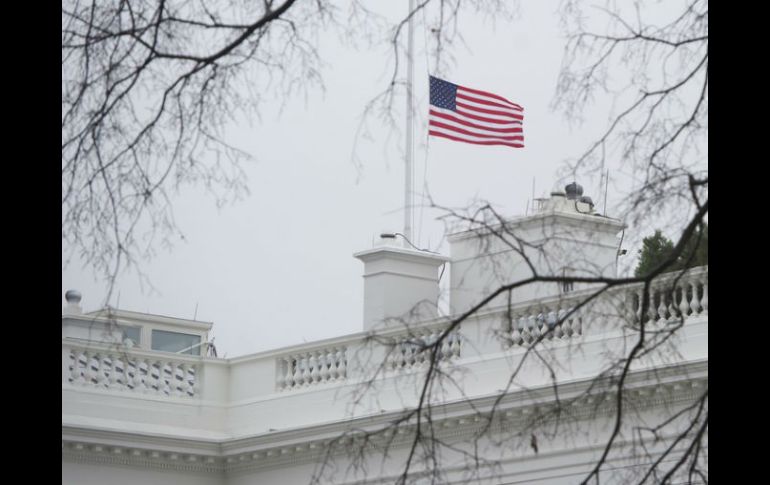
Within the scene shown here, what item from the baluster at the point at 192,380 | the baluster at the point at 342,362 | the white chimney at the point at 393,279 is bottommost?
the baluster at the point at 192,380

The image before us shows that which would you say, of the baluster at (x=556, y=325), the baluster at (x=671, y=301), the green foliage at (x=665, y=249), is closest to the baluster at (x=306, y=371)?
the baluster at (x=556, y=325)

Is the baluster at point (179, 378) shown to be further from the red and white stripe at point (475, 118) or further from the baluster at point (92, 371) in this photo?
the red and white stripe at point (475, 118)

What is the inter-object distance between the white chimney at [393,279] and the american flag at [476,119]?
320 centimetres

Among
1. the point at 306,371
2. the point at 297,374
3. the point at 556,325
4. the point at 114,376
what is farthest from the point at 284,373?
the point at 556,325

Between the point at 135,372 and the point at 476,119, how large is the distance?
4.35m

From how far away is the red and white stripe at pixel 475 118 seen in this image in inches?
320

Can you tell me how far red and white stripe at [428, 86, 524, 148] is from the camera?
8.13 metres

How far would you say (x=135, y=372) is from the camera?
39.4ft

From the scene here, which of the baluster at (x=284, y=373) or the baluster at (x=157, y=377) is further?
the baluster at (x=157, y=377)

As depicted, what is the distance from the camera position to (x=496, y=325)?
10141 mm

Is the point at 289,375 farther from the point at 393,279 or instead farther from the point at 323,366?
the point at 393,279

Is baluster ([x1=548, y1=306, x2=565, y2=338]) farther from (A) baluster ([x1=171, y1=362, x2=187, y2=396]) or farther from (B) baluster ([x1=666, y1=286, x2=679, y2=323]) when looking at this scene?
(A) baluster ([x1=171, y1=362, x2=187, y2=396])

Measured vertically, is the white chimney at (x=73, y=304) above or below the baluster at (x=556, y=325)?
above
